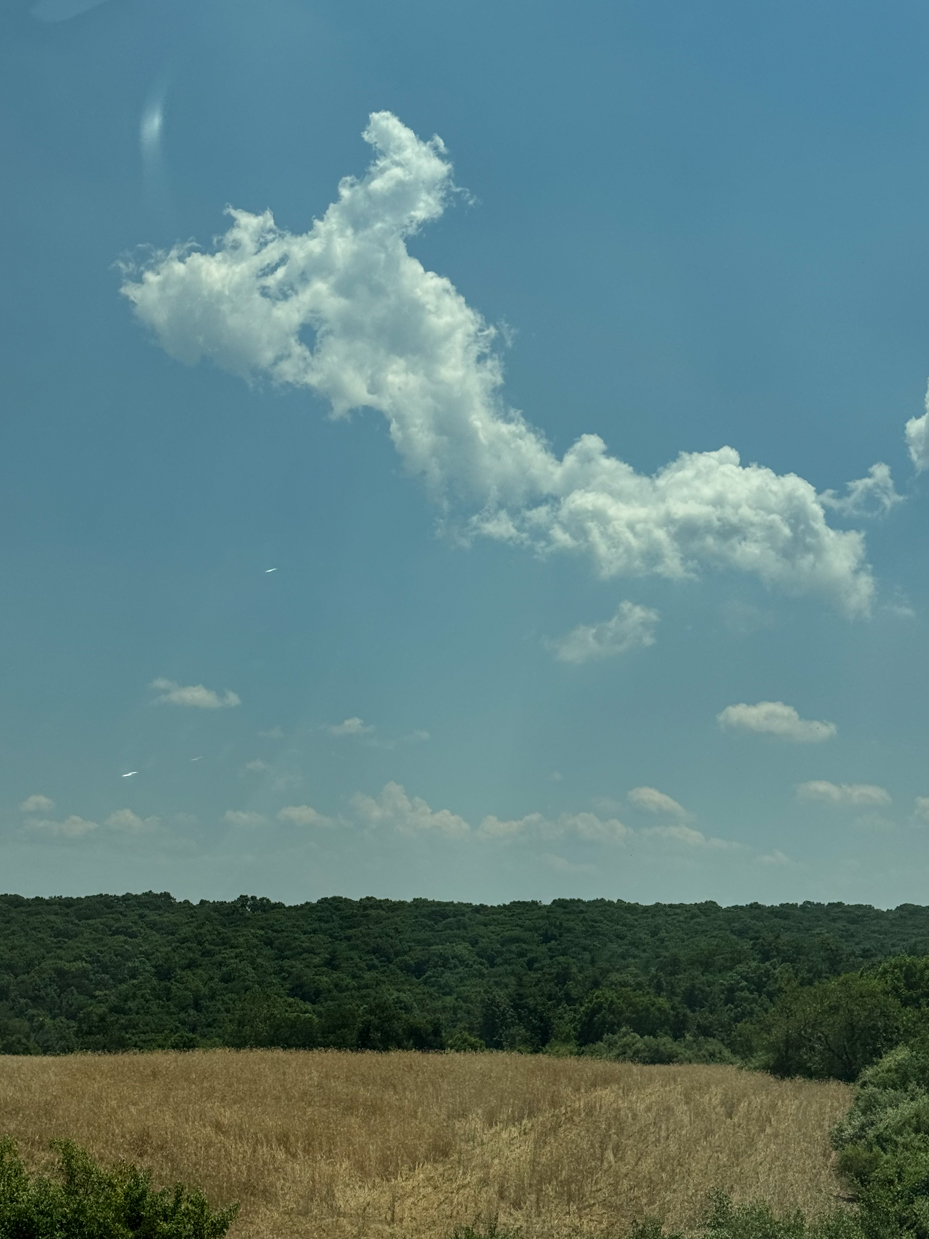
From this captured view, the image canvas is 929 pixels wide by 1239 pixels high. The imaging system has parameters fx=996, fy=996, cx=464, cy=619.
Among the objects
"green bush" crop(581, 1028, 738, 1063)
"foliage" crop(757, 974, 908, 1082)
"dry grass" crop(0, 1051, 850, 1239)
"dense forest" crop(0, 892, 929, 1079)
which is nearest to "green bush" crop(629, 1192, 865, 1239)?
"dry grass" crop(0, 1051, 850, 1239)

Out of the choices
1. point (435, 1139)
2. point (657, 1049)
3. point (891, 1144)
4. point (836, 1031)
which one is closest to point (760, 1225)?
point (891, 1144)

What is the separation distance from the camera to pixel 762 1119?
23.9 meters

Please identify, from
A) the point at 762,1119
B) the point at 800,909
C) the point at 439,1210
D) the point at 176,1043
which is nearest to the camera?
the point at 439,1210

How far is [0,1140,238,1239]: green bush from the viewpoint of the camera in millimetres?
11406

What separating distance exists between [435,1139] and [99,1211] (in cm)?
1139

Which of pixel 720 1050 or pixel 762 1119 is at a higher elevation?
pixel 762 1119

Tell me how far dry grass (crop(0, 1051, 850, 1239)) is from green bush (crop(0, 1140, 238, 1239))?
182 inches

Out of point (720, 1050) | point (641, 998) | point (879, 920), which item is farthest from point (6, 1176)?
point (879, 920)

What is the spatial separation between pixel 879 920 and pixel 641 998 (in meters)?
34.5

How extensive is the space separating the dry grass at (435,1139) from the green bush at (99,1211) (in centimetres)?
463

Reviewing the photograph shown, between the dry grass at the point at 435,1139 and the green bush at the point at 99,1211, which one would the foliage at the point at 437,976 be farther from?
the green bush at the point at 99,1211

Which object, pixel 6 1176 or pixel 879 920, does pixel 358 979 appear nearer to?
pixel 879 920

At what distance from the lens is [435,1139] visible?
2134 centimetres

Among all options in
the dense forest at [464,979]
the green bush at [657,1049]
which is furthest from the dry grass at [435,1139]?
the green bush at [657,1049]
